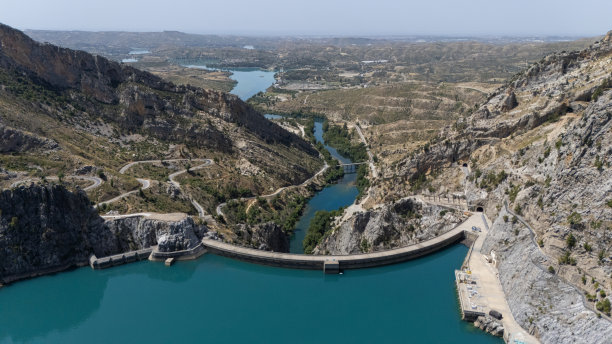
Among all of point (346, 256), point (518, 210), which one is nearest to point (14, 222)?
point (346, 256)

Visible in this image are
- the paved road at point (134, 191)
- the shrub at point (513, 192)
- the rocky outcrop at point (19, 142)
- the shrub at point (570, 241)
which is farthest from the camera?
the rocky outcrop at point (19, 142)

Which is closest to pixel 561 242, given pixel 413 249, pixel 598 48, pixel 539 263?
pixel 539 263

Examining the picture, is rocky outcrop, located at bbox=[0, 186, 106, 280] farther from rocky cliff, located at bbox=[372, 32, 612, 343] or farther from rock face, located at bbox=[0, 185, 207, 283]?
rocky cliff, located at bbox=[372, 32, 612, 343]

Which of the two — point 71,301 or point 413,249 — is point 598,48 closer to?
point 413,249

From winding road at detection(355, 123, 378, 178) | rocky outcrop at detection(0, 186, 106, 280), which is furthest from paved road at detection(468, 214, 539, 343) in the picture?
winding road at detection(355, 123, 378, 178)

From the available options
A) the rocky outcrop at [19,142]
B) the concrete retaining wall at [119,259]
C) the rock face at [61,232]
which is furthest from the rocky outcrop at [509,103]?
the rocky outcrop at [19,142]

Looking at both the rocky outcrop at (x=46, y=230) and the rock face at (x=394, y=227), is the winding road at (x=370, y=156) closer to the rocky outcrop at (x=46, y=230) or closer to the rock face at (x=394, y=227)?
the rock face at (x=394, y=227)

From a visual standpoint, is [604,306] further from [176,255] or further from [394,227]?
[176,255]
